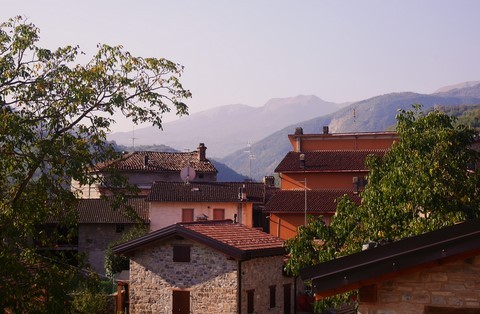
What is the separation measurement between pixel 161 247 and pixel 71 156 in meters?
14.7

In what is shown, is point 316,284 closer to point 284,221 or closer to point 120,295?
point 120,295

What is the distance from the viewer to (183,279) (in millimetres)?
31844

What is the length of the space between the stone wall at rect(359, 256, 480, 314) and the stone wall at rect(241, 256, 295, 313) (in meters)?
20.6

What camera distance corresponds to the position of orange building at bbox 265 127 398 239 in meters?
53.7

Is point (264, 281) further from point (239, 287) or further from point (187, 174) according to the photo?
point (187, 174)

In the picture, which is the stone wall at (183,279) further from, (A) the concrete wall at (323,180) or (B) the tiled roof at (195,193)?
(A) the concrete wall at (323,180)

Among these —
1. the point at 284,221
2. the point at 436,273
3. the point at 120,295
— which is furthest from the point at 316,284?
the point at 284,221

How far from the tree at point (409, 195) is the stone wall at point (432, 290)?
9.49m

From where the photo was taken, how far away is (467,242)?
1009cm

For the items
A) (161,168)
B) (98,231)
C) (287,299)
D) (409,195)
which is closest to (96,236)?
(98,231)

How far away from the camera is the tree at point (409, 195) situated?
69.3 ft

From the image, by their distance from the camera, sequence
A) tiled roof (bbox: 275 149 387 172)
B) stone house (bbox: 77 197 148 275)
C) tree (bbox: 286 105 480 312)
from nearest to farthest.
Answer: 1. tree (bbox: 286 105 480 312)
2. stone house (bbox: 77 197 148 275)
3. tiled roof (bbox: 275 149 387 172)

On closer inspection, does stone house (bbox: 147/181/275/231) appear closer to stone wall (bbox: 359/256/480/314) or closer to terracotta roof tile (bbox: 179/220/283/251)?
terracotta roof tile (bbox: 179/220/283/251)

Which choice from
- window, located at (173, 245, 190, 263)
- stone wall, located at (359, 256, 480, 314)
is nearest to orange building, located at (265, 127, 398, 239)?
window, located at (173, 245, 190, 263)
